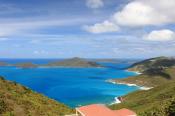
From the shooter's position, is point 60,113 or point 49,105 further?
point 49,105

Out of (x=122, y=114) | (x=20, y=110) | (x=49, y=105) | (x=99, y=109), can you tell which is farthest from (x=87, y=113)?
(x=49, y=105)

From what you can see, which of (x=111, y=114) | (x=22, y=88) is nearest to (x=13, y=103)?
(x=22, y=88)

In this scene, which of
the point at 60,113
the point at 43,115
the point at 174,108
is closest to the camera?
the point at 174,108

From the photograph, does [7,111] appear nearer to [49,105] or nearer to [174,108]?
[49,105]

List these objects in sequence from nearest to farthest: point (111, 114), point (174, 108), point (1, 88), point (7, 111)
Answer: point (174, 108) < point (111, 114) < point (7, 111) < point (1, 88)

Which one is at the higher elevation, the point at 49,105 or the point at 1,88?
the point at 1,88

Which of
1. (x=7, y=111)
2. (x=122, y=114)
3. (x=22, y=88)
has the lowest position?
(x=122, y=114)
